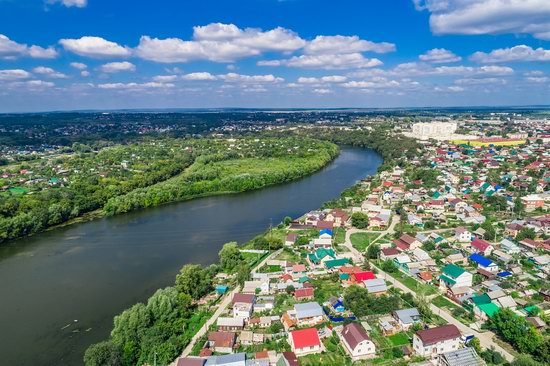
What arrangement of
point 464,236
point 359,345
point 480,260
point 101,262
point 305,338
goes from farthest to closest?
1. point 464,236
2. point 101,262
3. point 480,260
4. point 305,338
5. point 359,345

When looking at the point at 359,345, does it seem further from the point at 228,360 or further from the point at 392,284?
the point at 392,284

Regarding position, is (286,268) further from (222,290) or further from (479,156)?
(479,156)

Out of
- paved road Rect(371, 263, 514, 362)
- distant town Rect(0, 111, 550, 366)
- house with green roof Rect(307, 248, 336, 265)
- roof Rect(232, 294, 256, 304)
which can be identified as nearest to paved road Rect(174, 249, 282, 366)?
distant town Rect(0, 111, 550, 366)

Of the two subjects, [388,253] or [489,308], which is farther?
[388,253]

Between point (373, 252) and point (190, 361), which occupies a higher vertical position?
point (373, 252)

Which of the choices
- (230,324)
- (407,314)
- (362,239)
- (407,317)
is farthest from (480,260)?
(230,324)

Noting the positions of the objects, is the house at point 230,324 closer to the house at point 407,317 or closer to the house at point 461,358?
the house at point 407,317
